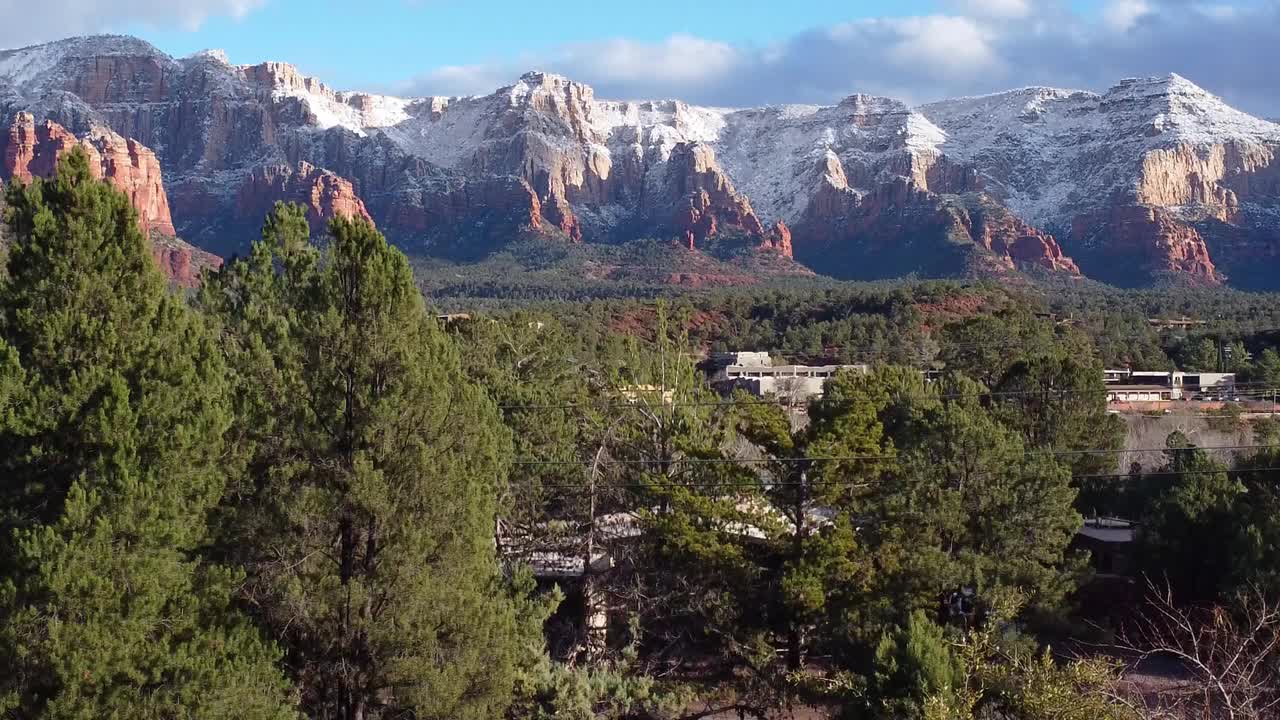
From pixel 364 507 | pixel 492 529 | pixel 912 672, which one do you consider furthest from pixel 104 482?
pixel 912 672

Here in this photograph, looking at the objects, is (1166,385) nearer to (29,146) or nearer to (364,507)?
(364,507)

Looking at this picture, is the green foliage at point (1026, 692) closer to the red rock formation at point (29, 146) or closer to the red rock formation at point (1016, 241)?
the red rock formation at point (1016, 241)

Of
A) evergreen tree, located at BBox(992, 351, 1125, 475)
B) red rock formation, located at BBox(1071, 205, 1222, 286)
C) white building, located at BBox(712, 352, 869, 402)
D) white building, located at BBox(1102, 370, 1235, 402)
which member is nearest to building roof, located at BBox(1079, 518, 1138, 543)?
evergreen tree, located at BBox(992, 351, 1125, 475)

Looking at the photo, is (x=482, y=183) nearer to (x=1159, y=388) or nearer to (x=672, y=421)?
(x=1159, y=388)

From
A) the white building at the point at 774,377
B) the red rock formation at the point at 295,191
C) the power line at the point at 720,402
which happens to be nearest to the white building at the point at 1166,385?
the white building at the point at 774,377

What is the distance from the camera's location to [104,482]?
1348cm

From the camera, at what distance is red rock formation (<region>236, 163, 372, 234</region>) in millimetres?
179250

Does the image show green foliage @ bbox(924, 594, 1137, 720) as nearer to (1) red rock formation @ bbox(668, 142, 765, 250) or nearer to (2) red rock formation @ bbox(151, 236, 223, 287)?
(2) red rock formation @ bbox(151, 236, 223, 287)

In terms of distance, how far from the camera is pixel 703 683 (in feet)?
84.9

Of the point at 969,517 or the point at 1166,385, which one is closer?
the point at 969,517

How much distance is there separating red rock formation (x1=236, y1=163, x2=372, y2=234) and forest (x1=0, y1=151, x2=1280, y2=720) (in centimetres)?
14920

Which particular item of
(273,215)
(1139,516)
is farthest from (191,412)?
(1139,516)

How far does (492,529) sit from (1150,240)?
17810 cm

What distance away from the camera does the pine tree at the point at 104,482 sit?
519 inches
